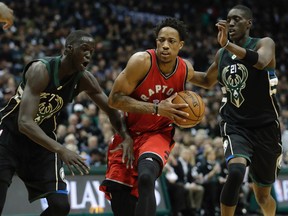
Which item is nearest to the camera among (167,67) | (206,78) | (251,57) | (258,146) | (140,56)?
(140,56)

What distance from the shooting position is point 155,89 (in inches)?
243

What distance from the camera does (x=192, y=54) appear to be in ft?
71.1

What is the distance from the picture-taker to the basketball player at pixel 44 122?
5930 millimetres

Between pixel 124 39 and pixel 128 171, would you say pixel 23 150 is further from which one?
pixel 124 39

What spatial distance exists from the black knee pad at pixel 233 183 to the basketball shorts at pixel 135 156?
0.67 metres

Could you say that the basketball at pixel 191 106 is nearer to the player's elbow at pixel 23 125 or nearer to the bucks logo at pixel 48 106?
the bucks logo at pixel 48 106

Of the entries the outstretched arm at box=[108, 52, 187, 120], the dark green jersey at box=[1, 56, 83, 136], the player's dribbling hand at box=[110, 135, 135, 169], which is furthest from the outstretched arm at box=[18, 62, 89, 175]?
the outstretched arm at box=[108, 52, 187, 120]

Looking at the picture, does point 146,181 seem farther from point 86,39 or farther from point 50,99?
point 86,39

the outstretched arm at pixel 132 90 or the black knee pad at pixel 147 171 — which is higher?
the outstretched arm at pixel 132 90

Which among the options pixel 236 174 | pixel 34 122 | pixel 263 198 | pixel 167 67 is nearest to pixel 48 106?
pixel 34 122

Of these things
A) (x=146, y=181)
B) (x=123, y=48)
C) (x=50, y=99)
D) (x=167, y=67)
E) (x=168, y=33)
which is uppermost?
(x=168, y=33)

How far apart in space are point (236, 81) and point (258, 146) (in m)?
0.73

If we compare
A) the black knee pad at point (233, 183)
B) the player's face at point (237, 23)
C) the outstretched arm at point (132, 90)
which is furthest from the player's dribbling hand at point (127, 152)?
the player's face at point (237, 23)

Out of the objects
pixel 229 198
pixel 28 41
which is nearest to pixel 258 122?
pixel 229 198
